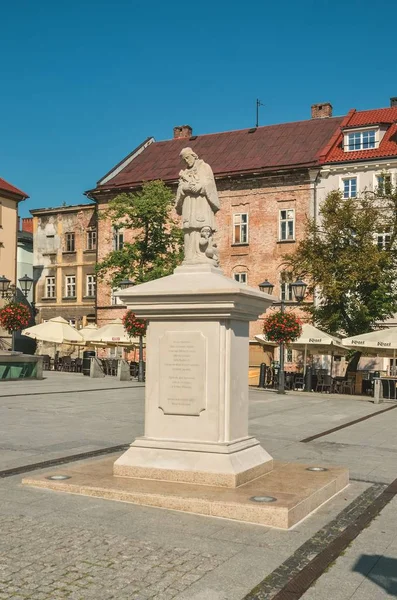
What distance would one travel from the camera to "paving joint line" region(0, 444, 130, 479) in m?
8.72

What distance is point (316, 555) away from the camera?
5.71m

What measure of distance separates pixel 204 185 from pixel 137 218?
3087 cm

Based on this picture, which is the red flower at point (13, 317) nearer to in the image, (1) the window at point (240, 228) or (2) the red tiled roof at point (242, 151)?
(1) the window at point (240, 228)

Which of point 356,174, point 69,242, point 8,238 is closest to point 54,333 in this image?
point 8,238

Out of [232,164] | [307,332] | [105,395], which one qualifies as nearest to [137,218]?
[232,164]

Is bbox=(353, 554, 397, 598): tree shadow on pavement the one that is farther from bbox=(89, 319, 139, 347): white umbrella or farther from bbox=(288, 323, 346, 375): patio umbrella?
bbox=(89, 319, 139, 347): white umbrella

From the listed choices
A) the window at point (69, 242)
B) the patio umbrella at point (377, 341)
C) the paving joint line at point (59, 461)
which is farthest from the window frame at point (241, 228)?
the paving joint line at point (59, 461)

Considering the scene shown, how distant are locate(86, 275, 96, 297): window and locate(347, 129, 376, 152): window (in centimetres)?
1889

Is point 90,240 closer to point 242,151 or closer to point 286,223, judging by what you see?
point 242,151

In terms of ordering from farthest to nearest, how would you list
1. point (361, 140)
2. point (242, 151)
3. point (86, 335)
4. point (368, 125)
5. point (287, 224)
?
point (242, 151) < point (287, 224) < point (361, 140) < point (368, 125) < point (86, 335)

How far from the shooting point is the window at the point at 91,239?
5019 centimetres

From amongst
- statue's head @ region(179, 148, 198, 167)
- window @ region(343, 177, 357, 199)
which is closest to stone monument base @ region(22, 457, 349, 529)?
statue's head @ region(179, 148, 198, 167)

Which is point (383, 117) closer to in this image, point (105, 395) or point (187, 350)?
point (105, 395)

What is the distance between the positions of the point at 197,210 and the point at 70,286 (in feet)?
142
